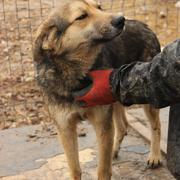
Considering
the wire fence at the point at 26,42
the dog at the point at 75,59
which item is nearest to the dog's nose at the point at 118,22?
the dog at the point at 75,59

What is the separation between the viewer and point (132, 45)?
4.22 metres

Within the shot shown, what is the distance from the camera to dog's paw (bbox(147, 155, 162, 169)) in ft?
14.4

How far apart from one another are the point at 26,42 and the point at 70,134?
194 inches

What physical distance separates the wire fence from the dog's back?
1.80m

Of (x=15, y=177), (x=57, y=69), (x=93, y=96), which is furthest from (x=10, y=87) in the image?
(x=93, y=96)

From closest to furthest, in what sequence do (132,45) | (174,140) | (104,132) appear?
(174,140), (104,132), (132,45)

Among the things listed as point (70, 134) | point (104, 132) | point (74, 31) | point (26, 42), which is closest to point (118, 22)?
point (74, 31)

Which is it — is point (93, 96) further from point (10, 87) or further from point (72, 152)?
point (10, 87)

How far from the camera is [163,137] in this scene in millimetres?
4926

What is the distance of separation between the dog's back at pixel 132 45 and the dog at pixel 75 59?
0.01 metres

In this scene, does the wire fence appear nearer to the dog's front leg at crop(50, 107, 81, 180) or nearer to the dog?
the dog's front leg at crop(50, 107, 81, 180)

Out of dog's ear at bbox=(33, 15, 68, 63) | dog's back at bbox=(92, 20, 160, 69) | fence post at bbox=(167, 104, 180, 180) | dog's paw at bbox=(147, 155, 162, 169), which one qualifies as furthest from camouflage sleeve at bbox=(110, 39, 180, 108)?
dog's paw at bbox=(147, 155, 162, 169)

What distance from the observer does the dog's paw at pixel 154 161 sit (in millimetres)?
4398

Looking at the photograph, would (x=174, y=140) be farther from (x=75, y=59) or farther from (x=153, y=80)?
(x=75, y=59)
